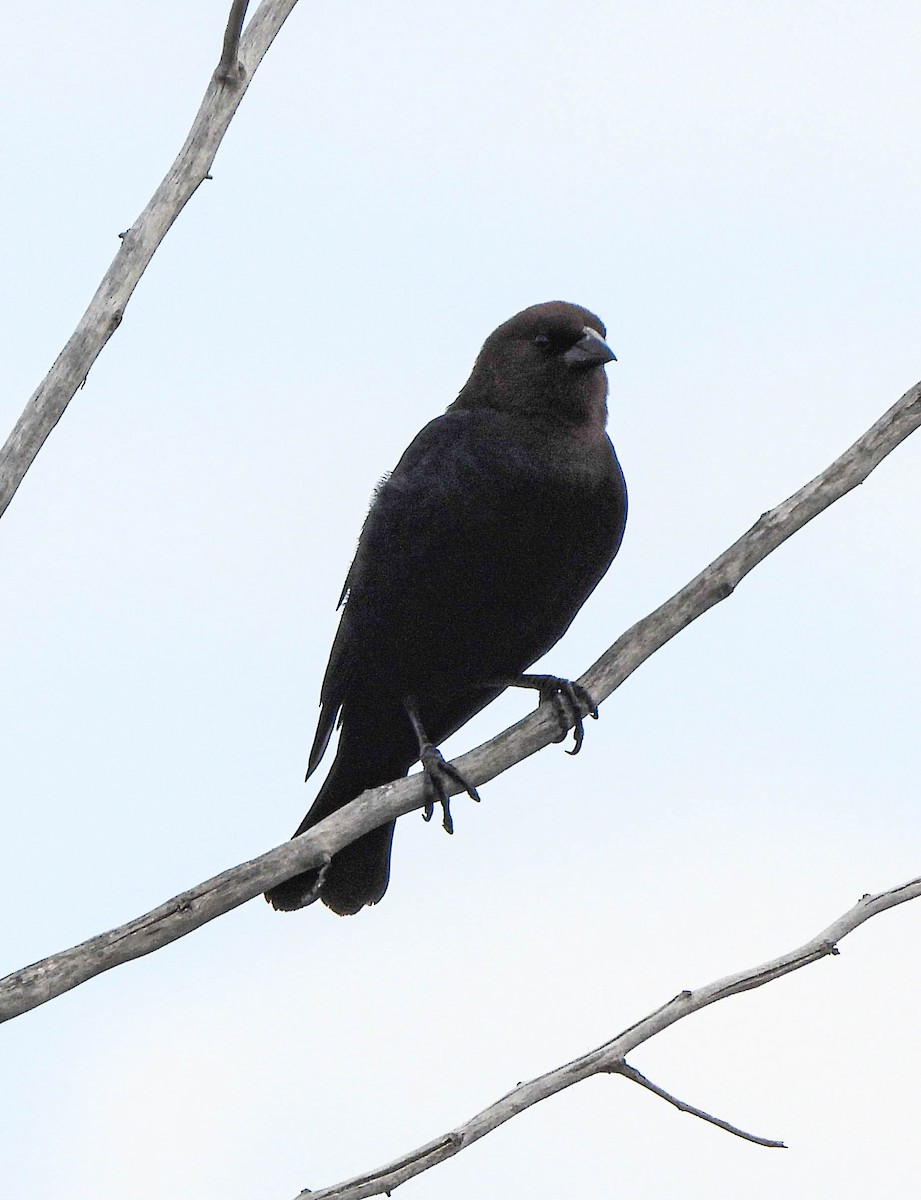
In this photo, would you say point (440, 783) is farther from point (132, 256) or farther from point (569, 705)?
point (132, 256)

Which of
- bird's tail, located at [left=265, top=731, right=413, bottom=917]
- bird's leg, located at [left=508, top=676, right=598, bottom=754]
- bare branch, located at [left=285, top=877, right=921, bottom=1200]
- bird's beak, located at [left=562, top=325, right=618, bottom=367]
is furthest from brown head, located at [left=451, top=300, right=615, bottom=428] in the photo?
bare branch, located at [left=285, top=877, right=921, bottom=1200]

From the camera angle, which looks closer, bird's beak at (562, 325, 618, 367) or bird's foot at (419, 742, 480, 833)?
bird's foot at (419, 742, 480, 833)

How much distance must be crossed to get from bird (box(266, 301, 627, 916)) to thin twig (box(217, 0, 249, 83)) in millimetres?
1275

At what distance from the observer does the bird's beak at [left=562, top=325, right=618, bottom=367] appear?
175 inches

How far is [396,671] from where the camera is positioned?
4398 millimetres

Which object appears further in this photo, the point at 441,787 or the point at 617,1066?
the point at 441,787

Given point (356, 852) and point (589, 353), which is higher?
point (589, 353)

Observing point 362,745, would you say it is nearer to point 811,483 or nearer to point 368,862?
point 368,862

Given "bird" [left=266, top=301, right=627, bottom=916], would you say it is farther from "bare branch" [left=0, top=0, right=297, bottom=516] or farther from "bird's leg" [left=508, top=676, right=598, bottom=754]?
"bare branch" [left=0, top=0, right=297, bottom=516]

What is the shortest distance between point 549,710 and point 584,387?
3.54 ft

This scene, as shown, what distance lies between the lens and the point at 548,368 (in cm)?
450

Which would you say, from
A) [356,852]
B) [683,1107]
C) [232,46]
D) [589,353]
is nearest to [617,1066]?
[683,1107]

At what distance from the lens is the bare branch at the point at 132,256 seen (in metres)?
3.08

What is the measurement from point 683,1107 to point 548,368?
2.16 meters
